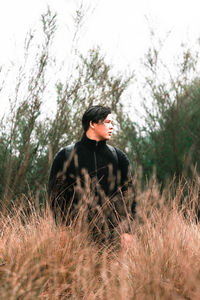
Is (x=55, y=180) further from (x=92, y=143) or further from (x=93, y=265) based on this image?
(x=93, y=265)

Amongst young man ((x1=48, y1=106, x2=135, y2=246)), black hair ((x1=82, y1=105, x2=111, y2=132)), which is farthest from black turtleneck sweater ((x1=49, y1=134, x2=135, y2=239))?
black hair ((x1=82, y1=105, x2=111, y2=132))

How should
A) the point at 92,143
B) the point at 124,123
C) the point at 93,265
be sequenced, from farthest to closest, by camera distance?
1. the point at 124,123
2. the point at 92,143
3. the point at 93,265

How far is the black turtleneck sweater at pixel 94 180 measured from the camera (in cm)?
291

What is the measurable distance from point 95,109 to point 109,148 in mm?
345

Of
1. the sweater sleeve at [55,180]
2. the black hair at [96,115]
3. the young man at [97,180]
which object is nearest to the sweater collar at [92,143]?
the young man at [97,180]

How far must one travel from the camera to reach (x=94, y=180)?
9.68 ft

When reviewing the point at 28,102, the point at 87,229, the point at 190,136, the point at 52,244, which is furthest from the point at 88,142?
the point at 190,136

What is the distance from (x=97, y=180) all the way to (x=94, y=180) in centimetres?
9

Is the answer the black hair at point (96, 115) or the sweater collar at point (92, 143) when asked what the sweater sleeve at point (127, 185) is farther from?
the black hair at point (96, 115)

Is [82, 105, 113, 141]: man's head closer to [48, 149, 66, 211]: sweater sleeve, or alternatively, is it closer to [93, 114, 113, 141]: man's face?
[93, 114, 113, 141]: man's face

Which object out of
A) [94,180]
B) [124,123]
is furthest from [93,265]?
[124,123]

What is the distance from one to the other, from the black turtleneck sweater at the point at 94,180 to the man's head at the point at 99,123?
0.23ft

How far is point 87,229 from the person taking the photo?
2.86 meters

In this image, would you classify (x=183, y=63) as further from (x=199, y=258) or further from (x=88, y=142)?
(x=199, y=258)
